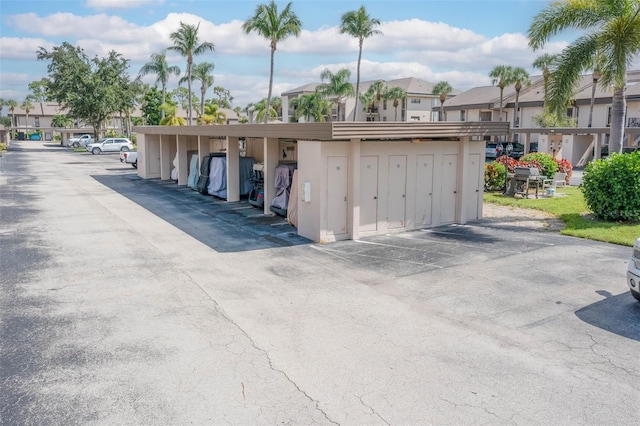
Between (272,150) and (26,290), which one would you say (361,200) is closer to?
(272,150)

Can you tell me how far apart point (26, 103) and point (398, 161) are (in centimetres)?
12372

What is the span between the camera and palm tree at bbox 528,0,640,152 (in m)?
15.8

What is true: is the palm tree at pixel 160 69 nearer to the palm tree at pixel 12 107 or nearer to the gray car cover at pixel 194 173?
the gray car cover at pixel 194 173

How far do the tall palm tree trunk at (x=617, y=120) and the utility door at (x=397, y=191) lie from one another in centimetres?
796

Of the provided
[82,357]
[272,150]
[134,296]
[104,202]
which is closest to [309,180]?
[272,150]

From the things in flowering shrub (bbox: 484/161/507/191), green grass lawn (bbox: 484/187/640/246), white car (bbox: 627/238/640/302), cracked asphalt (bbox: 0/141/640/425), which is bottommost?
cracked asphalt (bbox: 0/141/640/425)

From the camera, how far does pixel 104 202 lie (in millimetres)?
20938

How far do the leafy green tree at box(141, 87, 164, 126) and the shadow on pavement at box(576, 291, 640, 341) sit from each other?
6016 centimetres

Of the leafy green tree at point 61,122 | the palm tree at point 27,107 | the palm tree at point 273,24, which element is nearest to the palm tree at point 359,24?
the palm tree at point 273,24

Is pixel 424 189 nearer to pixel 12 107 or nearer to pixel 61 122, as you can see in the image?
pixel 61 122

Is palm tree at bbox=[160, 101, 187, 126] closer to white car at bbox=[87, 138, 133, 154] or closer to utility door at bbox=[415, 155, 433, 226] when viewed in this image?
white car at bbox=[87, 138, 133, 154]

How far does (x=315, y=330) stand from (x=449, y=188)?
9671 millimetres

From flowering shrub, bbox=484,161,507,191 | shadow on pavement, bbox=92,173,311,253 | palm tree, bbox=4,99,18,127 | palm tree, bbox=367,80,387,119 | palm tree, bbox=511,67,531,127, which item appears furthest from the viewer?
palm tree, bbox=4,99,18,127

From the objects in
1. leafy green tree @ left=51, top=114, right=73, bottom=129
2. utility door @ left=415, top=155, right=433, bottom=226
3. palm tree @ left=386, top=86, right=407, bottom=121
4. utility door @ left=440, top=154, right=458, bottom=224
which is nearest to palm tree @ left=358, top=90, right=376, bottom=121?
palm tree @ left=386, top=86, right=407, bottom=121
